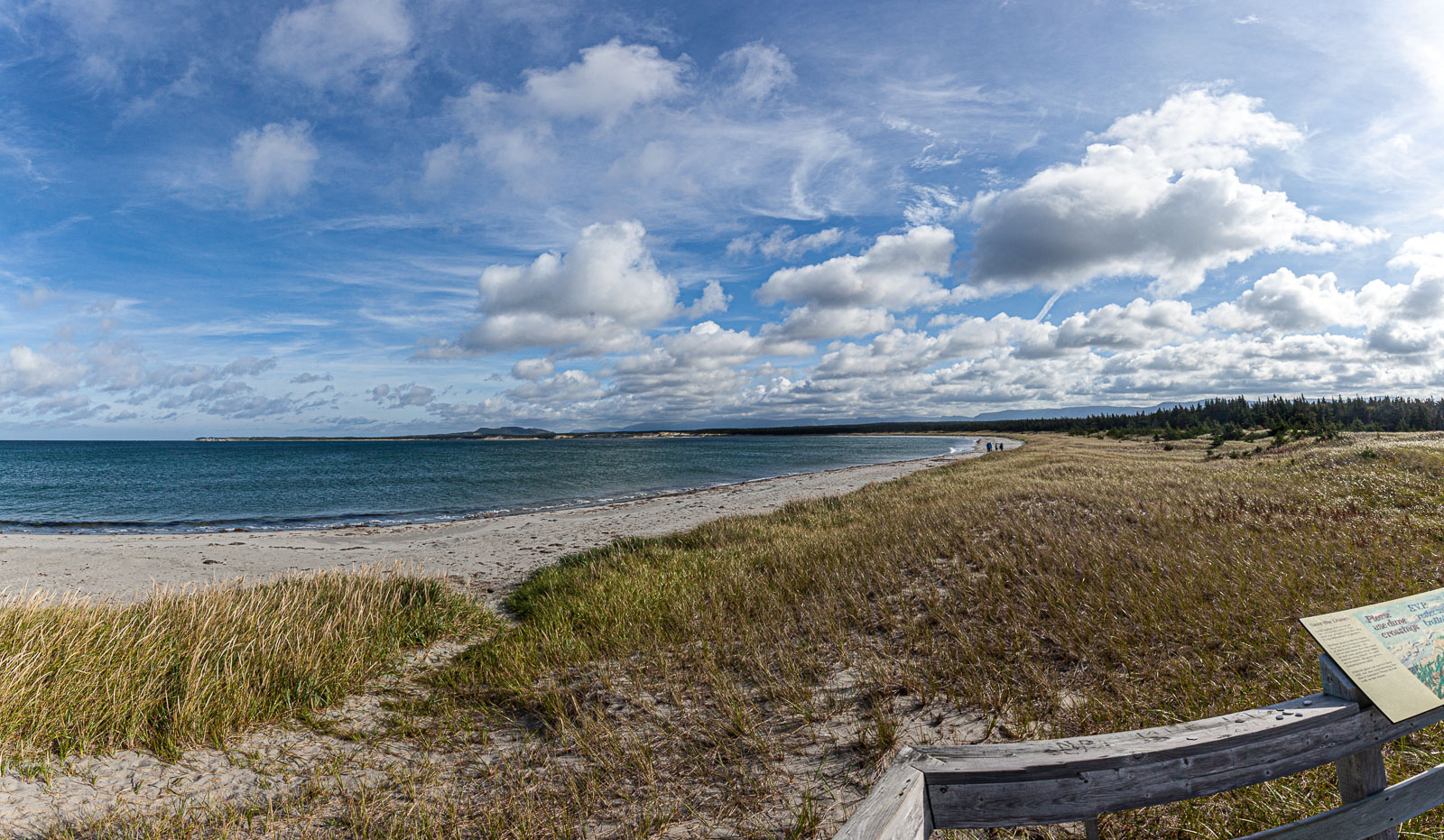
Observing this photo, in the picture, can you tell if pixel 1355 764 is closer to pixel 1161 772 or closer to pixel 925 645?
pixel 1161 772

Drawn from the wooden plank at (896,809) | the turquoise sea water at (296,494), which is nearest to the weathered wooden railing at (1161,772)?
the wooden plank at (896,809)

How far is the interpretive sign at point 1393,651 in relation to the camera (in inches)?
92.4

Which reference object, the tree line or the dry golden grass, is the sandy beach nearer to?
the dry golden grass

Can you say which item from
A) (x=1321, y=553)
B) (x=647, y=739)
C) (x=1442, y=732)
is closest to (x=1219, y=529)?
(x=1321, y=553)

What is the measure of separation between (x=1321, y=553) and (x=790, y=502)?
14758 mm

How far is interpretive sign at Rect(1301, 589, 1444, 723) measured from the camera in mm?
2346

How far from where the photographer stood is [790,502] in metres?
21.1

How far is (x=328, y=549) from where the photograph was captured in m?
19.4

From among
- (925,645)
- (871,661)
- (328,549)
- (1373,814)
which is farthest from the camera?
(328,549)

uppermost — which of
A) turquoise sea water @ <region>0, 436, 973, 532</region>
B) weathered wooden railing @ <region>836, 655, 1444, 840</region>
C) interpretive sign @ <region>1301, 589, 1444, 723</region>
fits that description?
interpretive sign @ <region>1301, 589, 1444, 723</region>

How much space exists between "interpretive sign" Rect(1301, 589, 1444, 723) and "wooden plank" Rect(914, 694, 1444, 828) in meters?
0.12

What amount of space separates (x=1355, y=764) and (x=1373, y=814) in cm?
19

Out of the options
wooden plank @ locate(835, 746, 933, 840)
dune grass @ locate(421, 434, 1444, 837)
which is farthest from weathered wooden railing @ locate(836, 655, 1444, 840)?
dune grass @ locate(421, 434, 1444, 837)

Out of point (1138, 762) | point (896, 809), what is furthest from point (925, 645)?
point (896, 809)
